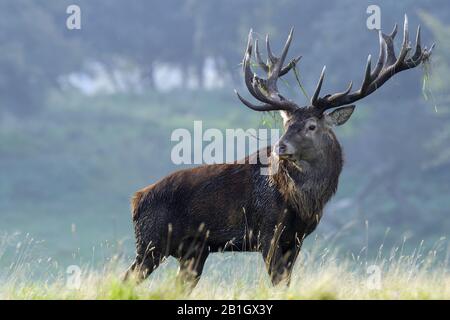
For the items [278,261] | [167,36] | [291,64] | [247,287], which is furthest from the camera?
[167,36]

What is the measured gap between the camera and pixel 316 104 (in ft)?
33.1

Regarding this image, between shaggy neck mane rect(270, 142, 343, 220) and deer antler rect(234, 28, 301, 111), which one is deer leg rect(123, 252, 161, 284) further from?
deer antler rect(234, 28, 301, 111)

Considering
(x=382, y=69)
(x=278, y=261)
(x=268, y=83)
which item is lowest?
(x=278, y=261)

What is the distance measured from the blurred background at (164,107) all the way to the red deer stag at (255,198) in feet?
72.0

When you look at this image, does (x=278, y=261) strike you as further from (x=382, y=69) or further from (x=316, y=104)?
(x=382, y=69)

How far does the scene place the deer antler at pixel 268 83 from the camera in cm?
1025

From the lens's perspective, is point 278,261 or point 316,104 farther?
point 316,104

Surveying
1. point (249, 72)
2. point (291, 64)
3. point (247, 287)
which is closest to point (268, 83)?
point (249, 72)

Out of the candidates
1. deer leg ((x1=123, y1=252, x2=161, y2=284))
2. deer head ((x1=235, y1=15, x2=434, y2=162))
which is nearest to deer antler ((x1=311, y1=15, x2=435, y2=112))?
deer head ((x1=235, y1=15, x2=434, y2=162))

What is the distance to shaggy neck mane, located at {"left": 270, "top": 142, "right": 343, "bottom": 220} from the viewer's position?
32.7 ft

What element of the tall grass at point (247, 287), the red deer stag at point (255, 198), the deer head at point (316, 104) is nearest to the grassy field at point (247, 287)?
the tall grass at point (247, 287)

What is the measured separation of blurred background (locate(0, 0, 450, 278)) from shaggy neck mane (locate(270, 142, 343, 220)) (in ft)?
73.1

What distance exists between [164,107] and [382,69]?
41.0 metres

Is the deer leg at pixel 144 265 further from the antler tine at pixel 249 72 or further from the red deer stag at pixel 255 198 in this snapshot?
the antler tine at pixel 249 72
